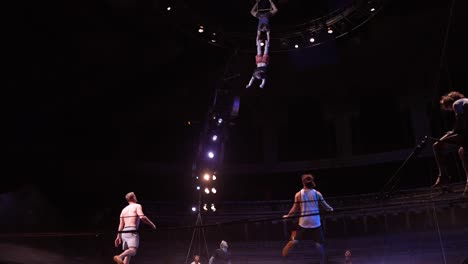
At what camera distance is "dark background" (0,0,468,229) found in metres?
10.1

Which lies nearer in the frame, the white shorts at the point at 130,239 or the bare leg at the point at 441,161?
the bare leg at the point at 441,161

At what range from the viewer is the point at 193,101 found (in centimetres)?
1454

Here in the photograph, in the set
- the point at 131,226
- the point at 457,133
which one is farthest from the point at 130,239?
the point at 457,133

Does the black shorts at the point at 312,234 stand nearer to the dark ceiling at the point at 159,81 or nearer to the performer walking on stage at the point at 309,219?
the performer walking on stage at the point at 309,219

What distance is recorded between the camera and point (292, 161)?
16406 mm

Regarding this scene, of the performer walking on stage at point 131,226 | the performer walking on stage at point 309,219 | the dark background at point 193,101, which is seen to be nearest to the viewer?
the performer walking on stage at point 309,219

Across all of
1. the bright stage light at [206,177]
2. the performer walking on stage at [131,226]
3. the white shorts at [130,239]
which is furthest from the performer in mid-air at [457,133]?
the bright stage light at [206,177]

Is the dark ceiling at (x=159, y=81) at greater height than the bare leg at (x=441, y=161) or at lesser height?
greater

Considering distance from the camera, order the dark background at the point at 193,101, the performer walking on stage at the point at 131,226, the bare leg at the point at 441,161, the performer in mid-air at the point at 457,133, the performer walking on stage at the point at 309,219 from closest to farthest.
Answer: the performer in mid-air at the point at 457,133, the performer walking on stage at the point at 309,219, the bare leg at the point at 441,161, the performer walking on stage at the point at 131,226, the dark background at the point at 193,101

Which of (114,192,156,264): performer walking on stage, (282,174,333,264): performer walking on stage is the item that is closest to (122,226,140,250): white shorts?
(114,192,156,264): performer walking on stage

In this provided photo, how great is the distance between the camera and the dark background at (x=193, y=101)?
10.1 metres

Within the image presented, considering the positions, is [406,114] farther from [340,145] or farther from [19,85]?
[19,85]

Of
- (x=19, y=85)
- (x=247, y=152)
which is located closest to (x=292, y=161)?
(x=247, y=152)

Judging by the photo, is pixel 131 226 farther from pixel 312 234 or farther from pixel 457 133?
pixel 457 133
